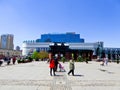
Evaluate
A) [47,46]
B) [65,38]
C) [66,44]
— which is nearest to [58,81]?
[66,44]

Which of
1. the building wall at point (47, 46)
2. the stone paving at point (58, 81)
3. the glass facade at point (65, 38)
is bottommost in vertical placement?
the stone paving at point (58, 81)

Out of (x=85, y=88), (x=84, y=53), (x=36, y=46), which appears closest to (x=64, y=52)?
→ (x=84, y=53)

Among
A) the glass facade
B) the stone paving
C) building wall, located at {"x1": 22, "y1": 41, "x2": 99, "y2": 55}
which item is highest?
the glass facade

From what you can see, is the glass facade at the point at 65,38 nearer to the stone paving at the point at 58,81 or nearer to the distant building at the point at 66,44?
the distant building at the point at 66,44

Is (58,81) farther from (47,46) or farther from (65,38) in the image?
(65,38)

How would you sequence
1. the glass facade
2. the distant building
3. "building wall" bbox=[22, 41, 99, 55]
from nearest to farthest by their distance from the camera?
the distant building
"building wall" bbox=[22, 41, 99, 55]
the glass facade

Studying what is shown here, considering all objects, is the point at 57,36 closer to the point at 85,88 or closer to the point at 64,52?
the point at 64,52

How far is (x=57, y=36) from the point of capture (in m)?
195

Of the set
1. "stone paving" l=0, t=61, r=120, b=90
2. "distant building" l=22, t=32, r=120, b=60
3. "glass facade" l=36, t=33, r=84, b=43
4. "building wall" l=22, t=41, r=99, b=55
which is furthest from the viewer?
"glass facade" l=36, t=33, r=84, b=43

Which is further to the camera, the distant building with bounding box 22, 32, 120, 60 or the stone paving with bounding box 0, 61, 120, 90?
the distant building with bounding box 22, 32, 120, 60

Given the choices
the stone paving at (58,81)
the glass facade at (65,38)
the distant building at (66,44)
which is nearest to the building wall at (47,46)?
the distant building at (66,44)

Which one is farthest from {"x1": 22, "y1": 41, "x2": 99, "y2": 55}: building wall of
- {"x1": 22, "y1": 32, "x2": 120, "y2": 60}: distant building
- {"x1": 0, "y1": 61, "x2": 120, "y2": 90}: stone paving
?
{"x1": 0, "y1": 61, "x2": 120, "y2": 90}: stone paving

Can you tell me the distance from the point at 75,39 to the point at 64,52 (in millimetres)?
77042

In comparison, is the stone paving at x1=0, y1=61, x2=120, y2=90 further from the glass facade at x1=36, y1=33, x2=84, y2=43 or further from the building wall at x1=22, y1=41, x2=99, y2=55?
the glass facade at x1=36, y1=33, x2=84, y2=43
